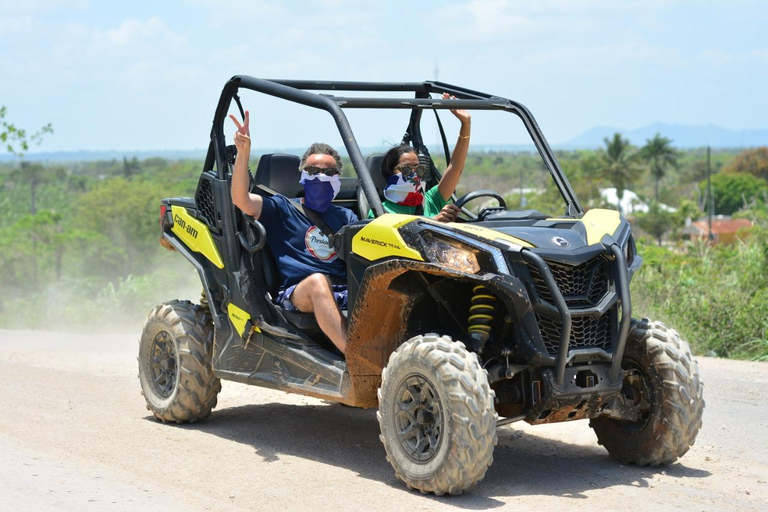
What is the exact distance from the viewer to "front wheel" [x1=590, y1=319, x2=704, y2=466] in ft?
20.3

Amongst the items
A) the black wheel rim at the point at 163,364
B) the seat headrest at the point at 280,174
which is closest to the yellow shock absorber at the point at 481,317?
the seat headrest at the point at 280,174

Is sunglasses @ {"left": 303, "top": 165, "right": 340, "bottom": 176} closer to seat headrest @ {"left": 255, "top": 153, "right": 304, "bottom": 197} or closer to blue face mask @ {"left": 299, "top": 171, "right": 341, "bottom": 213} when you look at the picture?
blue face mask @ {"left": 299, "top": 171, "right": 341, "bottom": 213}

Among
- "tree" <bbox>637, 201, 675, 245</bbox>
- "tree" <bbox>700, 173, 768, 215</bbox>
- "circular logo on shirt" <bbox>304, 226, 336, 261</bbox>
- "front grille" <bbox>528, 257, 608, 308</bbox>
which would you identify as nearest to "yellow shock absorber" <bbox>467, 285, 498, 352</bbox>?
"front grille" <bbox>528, 257, 608, 308</bbox>

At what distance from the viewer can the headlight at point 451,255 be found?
18.4ft

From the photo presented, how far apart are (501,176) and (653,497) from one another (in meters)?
99.6

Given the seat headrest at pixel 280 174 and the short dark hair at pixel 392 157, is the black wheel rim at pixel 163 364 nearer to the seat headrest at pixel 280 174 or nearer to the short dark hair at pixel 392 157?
the seat headrest at pixel 280 174

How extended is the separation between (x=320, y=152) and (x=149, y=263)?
3129cm

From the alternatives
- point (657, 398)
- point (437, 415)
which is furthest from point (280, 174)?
point (657, 398)

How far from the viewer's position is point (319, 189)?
696 centimetres

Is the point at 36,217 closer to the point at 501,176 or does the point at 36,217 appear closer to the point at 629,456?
the point at 629,456

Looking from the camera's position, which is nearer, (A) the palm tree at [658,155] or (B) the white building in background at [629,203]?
(B) the white building in background at [629,203]

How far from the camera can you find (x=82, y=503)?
528 centimetres

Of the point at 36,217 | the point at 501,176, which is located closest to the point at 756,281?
the point at 36,217

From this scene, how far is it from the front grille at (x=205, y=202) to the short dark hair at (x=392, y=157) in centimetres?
121
